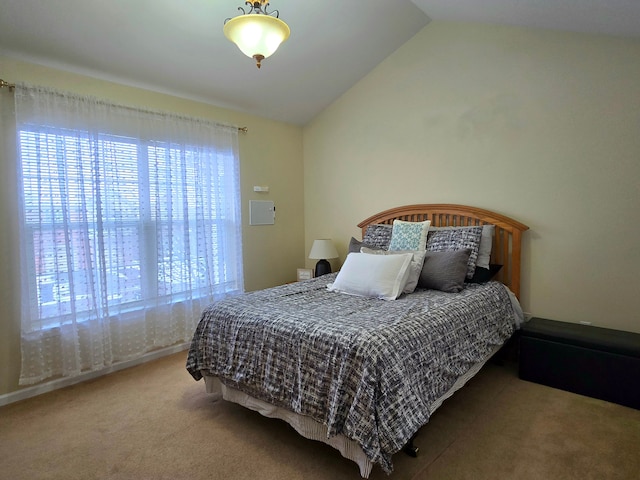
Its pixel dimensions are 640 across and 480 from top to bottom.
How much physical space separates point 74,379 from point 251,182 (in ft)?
7.70

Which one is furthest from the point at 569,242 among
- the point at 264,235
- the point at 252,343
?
the point at 264,235

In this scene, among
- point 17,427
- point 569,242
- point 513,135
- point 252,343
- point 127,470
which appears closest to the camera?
point 127,470

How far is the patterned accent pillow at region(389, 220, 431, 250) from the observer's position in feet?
10.5

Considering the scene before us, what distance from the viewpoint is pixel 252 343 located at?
6.59 feet

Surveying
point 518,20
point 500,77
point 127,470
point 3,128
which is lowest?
point 127,470

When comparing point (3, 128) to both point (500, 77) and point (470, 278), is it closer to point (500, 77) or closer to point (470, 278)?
point (470, 278)

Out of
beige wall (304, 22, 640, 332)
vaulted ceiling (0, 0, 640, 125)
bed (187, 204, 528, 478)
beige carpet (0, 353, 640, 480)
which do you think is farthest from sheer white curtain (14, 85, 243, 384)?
beige wall (304, 22, 640, 332)

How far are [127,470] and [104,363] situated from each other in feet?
4.31

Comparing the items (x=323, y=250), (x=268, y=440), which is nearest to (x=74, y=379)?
(x=268, y=440)

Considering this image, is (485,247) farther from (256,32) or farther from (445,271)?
(256,32)

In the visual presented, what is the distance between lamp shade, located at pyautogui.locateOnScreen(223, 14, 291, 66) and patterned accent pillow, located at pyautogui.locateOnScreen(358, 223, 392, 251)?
1.94m

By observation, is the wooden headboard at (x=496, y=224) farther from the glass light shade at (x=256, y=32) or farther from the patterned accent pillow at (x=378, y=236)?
the glass light shade at (x=256, y=32)

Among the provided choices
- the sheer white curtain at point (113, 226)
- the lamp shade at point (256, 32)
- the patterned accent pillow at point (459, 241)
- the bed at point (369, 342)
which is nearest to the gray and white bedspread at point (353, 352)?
the bed at point (369, 342)

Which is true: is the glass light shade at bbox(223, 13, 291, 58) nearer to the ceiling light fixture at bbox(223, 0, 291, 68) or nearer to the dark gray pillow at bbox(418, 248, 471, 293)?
the ceiling light fixture at bbox(223, 0, 291, 68)
